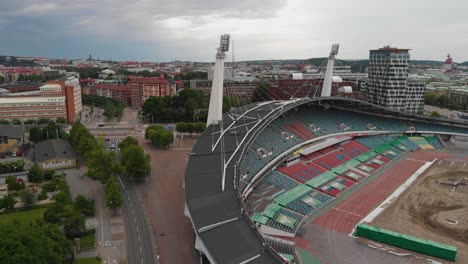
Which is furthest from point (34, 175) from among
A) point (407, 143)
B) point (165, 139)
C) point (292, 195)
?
point (407, 143)

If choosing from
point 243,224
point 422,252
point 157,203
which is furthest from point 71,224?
point 422,252

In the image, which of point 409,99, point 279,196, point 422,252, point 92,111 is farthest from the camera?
point 92,111

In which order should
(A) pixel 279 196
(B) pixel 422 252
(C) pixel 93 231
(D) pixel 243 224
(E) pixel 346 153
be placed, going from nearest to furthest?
(D) pixel 243 224
(B) pixel 422 252
(C) pixel 93 231
(A) pixel 279 196
(E) pixel 346 153

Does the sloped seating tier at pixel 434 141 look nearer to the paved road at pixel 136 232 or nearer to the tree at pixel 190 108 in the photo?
the tree at pixel 190 108

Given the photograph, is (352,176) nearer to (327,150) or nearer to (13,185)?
(327,150)

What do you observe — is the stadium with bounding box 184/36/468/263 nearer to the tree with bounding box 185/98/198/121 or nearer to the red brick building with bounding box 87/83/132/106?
the tree with bounding box 185/98/198/121

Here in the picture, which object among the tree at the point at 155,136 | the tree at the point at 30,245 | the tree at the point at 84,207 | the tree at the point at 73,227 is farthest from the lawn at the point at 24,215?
the tree at the point at 155,136

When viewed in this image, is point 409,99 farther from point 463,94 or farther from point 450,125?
point 463,94
